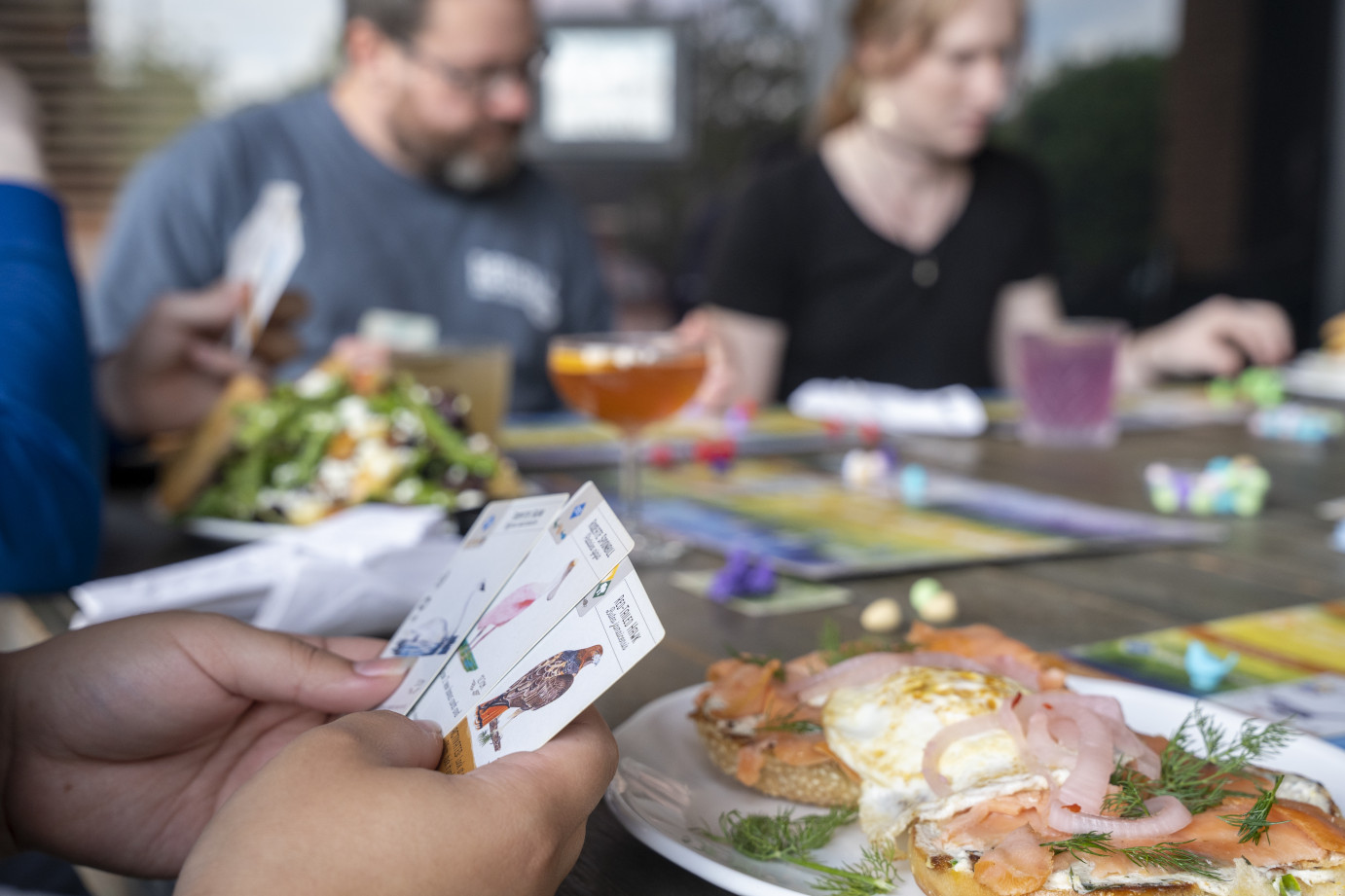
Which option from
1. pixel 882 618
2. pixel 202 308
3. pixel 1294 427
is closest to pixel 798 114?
pixel 1294 427

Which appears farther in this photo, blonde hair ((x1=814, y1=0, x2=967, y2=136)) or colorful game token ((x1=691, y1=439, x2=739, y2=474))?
blonde hair ((x1=814, y1=0, x2=967, y2=136))

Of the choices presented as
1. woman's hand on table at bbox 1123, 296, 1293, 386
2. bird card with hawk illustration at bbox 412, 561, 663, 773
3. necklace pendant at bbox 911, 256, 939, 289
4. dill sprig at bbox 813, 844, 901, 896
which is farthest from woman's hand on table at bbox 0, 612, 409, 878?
necklace pendant at bbox 911, 256, 939, 289

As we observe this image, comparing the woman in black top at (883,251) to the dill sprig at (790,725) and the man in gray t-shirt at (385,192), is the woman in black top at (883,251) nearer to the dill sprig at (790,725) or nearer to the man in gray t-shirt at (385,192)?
the man in gray t-shirt at (385,192)

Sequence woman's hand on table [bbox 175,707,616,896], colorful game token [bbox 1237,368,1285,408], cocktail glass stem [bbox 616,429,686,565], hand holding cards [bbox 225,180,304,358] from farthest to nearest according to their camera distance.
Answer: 1. colorful game token [bbox 1237,368,1285,408]
2. hand holding cards [bbox 225,180,304,358]
3. cocktail glass stem [bbox 616,429,686,565]
4. woman's hand on table [bbox 175,707,616,896]

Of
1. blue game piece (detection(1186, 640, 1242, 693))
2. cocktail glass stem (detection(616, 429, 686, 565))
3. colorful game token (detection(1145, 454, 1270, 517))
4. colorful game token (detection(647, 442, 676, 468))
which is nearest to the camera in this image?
blue game piece (detection(1186, 640, 1242, 693))

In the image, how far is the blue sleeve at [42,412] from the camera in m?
0.95

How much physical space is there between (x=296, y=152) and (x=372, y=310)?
0.41 metres

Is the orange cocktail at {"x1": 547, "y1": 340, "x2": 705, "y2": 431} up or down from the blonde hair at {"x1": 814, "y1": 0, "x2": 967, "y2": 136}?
down

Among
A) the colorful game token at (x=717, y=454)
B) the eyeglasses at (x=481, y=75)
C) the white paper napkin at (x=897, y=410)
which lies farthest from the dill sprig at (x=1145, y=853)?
the eyeglasses at (x=481, y=75)

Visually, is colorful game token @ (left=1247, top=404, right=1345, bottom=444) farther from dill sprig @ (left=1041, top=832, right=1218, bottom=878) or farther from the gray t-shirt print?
dill sprig @ (left=1041, top=832, right=1218, bottom=878)

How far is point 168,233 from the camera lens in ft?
7.83

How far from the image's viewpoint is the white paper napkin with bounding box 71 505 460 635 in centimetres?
82

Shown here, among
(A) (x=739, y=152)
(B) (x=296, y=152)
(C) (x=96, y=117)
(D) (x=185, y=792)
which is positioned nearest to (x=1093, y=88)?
(A) (x=739, y=152)

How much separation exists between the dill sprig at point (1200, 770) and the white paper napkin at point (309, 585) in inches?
21.6
